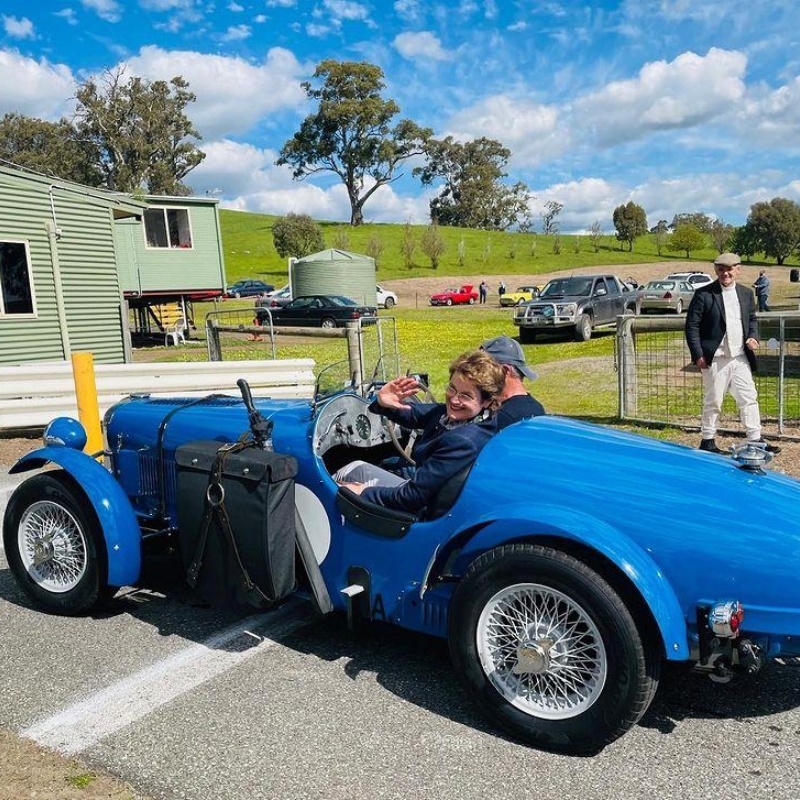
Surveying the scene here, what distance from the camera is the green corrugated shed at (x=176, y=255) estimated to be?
25.8 metres

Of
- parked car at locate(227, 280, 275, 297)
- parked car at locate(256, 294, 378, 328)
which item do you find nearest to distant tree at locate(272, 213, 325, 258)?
parked car at locate(227, 280, 275, 297)

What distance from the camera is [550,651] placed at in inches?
107

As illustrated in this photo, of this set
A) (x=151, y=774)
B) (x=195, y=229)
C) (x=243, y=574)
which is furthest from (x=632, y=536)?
(x=195, y=229)

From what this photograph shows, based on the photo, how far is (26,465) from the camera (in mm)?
4316

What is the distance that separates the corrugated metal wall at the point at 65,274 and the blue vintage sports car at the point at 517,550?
13183 millimetres

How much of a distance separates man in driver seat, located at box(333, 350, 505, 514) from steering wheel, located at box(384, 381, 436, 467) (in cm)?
8

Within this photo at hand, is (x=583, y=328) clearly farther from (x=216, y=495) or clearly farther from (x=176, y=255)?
(x=216, y=495)

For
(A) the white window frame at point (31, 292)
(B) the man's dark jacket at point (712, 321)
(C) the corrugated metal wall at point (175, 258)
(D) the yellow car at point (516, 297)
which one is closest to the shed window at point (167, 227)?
(C) the corrugated metal wall at point (175, 258)

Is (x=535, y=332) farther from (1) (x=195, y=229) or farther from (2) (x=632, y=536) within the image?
(2) (x=632, y=536)

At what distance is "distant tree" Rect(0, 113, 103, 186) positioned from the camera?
196 ft

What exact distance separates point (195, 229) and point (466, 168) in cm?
7588

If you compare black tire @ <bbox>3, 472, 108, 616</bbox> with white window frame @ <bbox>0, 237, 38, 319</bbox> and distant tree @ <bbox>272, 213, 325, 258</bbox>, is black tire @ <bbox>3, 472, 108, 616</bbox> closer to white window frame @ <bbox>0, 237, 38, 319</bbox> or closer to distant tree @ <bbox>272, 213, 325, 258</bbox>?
white window frame @ <bbox>0, 237, 38, 319</bbox>

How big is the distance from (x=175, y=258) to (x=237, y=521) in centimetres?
2553

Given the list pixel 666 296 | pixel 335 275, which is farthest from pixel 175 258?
pixel 666 296
